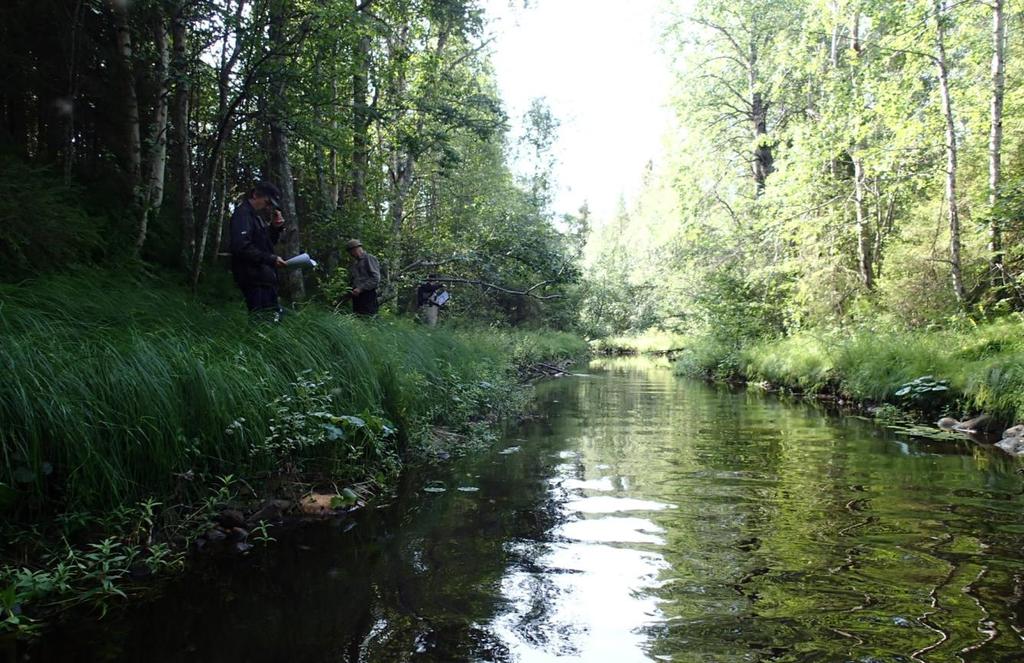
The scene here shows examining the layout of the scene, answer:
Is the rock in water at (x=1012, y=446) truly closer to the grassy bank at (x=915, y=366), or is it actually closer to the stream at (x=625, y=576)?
the grassy bank at (x=915, y=366)

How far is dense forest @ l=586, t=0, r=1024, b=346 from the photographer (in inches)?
452

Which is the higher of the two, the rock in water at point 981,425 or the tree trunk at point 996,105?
the tree trunk at point 996,105

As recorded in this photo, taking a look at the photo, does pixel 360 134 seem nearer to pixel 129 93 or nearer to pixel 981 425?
pixel 129 93

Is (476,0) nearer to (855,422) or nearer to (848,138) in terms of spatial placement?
(848,138)

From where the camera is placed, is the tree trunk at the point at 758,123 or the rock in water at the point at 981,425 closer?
the rock in water at the point at 981,425

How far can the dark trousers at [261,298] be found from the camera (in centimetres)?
615

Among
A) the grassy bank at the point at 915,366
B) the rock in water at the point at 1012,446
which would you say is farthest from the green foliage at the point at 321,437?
the grassy bank at the point at 915,366

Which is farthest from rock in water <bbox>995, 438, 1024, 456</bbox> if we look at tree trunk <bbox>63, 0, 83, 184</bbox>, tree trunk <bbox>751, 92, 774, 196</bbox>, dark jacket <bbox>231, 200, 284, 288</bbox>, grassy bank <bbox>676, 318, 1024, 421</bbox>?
tree trunk <bbox>751, 92, 774, 196</bbox>

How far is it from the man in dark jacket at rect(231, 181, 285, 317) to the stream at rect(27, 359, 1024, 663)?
2.44m

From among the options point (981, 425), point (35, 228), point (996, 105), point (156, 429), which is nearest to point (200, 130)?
point (35, 228)

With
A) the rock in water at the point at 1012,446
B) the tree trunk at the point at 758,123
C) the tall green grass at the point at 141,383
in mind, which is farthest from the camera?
the tree trunk at the point at 758,123

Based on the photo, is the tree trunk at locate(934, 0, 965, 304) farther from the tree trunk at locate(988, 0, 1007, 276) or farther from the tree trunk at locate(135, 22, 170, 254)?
the tree trunk at locate(135, 22, 170, 254)

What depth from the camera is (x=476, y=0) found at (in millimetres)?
11445

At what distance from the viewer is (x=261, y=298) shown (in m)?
6.27
